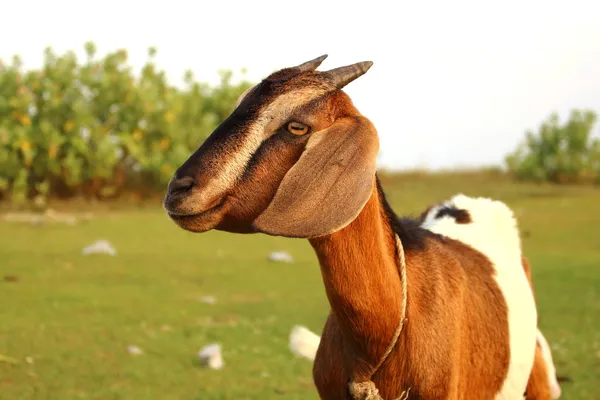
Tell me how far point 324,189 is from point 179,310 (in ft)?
27.3

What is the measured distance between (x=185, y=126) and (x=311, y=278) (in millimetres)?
16038

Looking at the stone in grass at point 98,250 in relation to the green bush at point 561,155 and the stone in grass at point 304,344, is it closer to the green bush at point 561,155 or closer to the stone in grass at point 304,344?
the stone in grass at point 304,344

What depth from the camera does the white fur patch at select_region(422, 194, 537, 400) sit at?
4.66m

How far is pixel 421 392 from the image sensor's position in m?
3.70

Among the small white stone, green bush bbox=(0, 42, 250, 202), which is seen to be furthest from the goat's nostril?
green bush bbox=(0, 42, 250, 202)

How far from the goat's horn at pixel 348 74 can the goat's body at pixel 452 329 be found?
799 millimetres

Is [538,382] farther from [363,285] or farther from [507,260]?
[363,285]

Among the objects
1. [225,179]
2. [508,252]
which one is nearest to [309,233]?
[225,179]

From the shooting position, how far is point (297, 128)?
3.40 meters

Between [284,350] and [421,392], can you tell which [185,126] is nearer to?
[284,350]

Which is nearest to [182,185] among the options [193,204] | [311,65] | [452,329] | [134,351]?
[193,204]

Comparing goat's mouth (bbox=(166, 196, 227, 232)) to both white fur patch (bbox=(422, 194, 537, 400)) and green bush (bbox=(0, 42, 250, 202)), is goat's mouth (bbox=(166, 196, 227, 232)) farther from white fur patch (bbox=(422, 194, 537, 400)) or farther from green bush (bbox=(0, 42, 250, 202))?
green bush (bbox=(0, 42, 250, 202))

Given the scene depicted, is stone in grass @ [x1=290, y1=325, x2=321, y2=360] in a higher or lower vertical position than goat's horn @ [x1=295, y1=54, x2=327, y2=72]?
lower

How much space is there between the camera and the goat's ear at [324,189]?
10.5 ft
